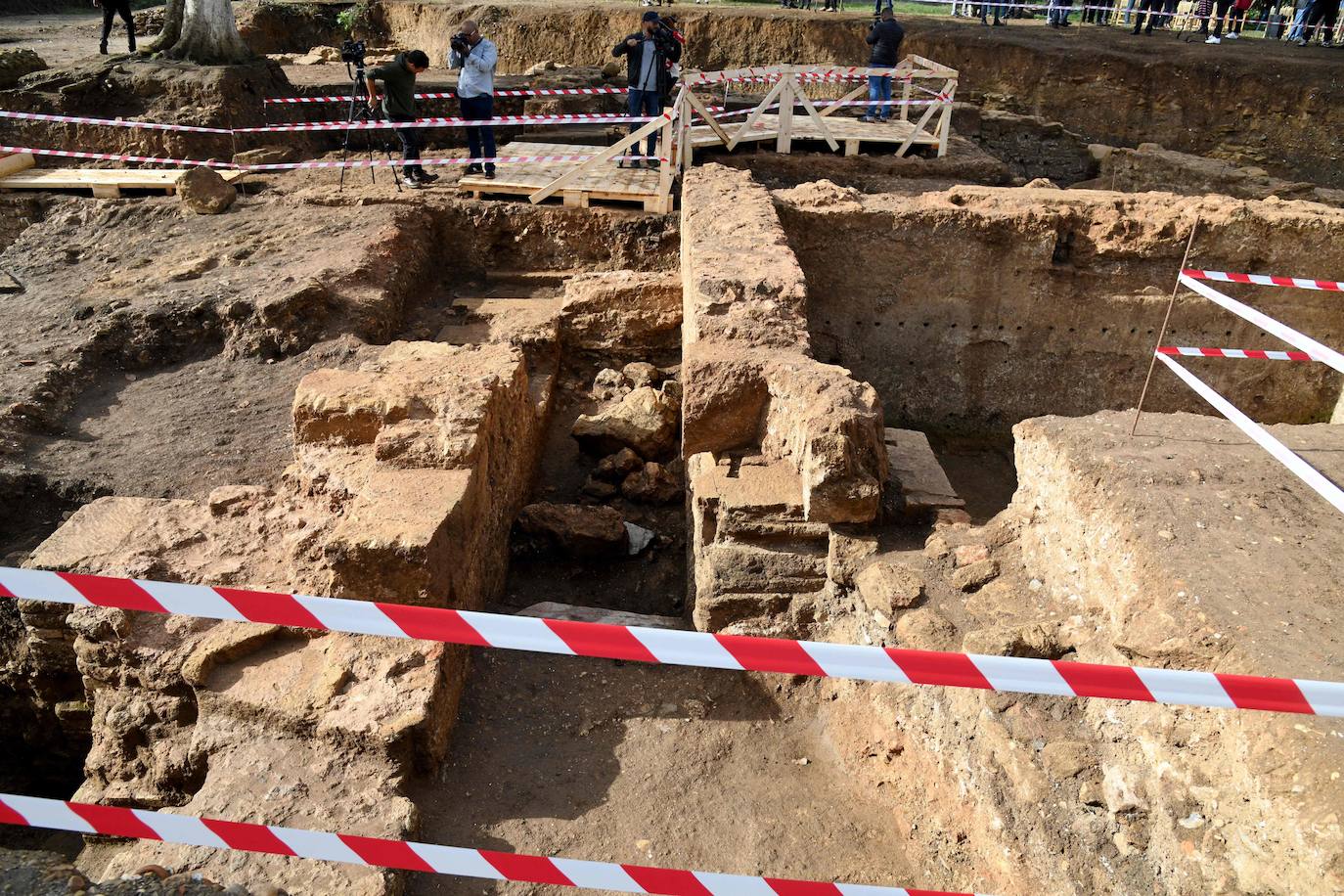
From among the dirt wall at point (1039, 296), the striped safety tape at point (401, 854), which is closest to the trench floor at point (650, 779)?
the striped safety tape at point (401, 854)

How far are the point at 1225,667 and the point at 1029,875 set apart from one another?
0.88 metres

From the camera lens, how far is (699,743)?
3904 mm

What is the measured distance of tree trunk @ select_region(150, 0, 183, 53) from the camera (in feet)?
40.1

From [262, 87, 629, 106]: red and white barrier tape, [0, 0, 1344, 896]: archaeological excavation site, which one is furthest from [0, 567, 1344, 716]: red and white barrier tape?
[262, 87, 629, 106]: red and white barrier tape

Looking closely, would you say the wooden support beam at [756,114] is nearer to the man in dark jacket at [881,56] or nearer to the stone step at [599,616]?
the man in dark jacket at [881,56]

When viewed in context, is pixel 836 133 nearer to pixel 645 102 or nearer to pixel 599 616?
pixel 645 102

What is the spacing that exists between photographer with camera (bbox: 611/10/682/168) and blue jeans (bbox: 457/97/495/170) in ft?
4.65

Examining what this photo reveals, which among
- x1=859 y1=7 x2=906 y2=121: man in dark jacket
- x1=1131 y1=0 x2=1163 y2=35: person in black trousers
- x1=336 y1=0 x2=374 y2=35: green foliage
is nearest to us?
x1=859 y1=7 x2=906 y2=121: man in dark jacket

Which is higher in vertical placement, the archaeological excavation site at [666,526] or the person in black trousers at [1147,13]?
the person in black trousers at [1147,13]

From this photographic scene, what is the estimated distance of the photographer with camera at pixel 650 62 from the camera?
9148 mm

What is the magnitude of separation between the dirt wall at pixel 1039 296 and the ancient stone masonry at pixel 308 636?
11.4ft

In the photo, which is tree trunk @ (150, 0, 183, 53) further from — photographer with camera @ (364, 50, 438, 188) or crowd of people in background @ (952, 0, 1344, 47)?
crowd of people in background @ (952, 0, 1344, 47)

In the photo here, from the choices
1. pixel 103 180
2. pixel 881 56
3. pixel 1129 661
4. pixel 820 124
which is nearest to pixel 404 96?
pixel 103 180

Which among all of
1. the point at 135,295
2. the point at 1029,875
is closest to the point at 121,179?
the point at 135,295
